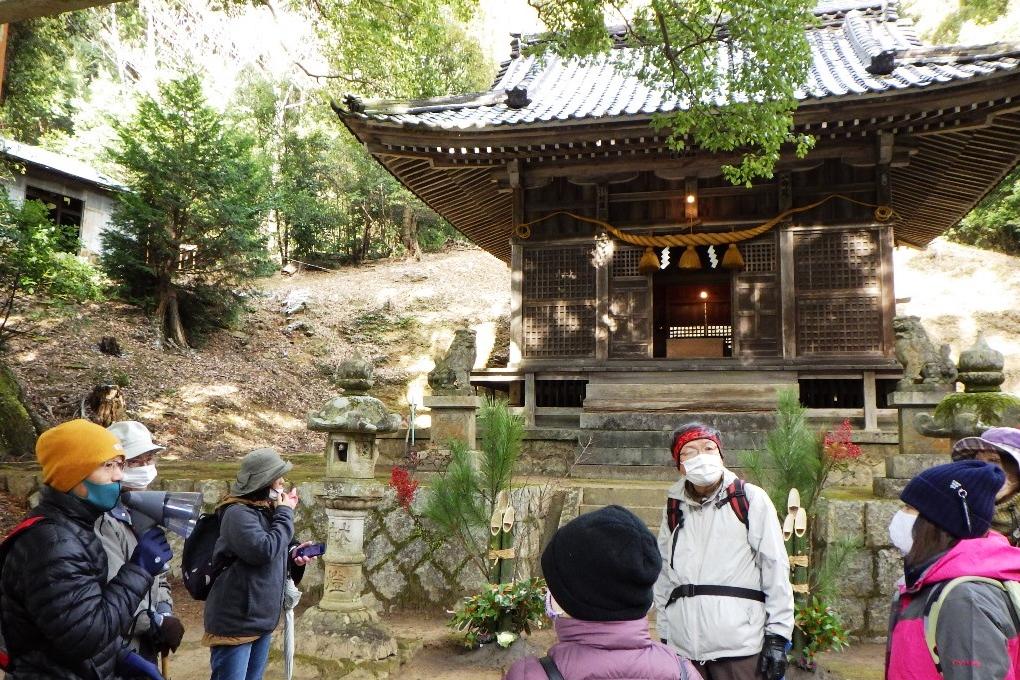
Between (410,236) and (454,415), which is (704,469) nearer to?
(454,415)

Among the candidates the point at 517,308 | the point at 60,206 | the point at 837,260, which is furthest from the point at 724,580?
the point at 60,206

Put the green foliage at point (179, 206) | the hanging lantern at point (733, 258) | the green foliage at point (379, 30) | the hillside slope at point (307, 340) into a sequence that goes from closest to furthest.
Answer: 1. the hanging lantern at point (733, 258)
2. the green foliage at point (379, 30)
3. the hillside slope at point (307, 340)
4. the green foliage at point (179, 206)

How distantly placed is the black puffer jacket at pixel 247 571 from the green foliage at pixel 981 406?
217 inches

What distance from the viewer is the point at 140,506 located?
264 cm

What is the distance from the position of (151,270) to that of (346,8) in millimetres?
6949

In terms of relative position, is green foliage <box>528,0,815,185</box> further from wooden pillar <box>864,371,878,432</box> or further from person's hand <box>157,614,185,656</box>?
person's hand <box>157,614,185,656</box>

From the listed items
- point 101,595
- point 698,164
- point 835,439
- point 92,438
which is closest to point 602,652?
point 101,595

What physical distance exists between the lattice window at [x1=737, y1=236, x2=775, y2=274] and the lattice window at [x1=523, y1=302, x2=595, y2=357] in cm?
231

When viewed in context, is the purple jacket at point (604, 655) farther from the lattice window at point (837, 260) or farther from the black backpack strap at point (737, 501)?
the lattice window at point (837, 260)

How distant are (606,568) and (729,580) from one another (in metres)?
1.68

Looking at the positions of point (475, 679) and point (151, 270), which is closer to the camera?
point (475, 679)

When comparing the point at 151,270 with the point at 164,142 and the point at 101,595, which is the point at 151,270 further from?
the point at 101,595

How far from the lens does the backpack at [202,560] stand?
3.20 m

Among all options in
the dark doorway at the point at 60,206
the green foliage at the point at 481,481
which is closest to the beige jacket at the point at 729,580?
the green foliage at the point at 481,481
